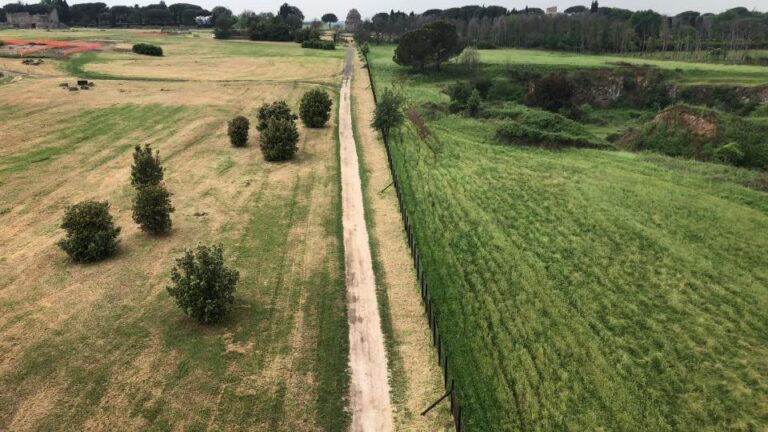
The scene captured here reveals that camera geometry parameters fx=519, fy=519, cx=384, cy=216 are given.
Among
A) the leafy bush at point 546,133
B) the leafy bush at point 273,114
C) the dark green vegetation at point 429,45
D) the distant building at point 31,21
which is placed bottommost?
the leafy bush at point 546,133

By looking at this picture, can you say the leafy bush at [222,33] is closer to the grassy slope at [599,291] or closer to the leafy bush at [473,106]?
the leafy bush at [473,106]

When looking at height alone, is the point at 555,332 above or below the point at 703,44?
below

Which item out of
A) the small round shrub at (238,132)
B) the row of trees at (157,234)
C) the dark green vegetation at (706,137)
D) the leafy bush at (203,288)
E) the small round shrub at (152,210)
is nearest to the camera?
the leafy bush at (203,288)

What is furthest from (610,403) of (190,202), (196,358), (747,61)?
(747,61)

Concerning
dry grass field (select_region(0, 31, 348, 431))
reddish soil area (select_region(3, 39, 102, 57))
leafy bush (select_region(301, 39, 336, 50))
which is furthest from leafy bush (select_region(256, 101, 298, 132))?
leafy bush (select_region(301, 39, 336, 50))

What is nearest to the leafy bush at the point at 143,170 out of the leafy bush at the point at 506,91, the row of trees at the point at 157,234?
the row of trees at the point at 157,234

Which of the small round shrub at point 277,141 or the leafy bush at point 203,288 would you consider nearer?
the leafy bush at point 203,288

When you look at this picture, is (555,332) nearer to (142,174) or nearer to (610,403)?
(610,403)
